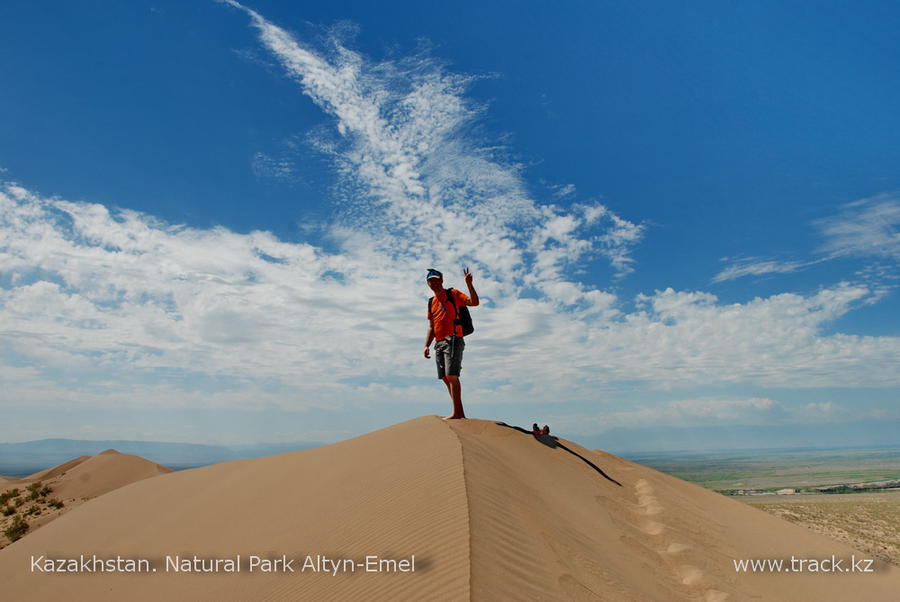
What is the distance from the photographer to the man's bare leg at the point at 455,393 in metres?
9.57

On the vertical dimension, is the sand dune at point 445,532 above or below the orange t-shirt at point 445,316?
below

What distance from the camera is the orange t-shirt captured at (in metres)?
9.40

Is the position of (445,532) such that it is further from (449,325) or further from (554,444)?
(554,444)

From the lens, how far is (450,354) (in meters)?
9.34

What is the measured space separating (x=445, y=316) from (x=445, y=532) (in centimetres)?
522

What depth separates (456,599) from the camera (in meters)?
3.45

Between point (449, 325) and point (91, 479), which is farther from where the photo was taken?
point (91, 479)

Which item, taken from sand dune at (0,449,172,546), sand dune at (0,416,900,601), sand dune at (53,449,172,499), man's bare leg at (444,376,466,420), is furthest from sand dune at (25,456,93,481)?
man's bare leg at (444,376,466,420)

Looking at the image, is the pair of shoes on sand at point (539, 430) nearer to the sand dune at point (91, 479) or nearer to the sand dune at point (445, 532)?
the sand dune at point (445, 532)

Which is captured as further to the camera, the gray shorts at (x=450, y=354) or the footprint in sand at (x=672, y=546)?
the gray shorts at (x=450, y=354)

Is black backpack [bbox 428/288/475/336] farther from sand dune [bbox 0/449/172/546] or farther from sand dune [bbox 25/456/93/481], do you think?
sand dune [bbox 25/456/93/481]

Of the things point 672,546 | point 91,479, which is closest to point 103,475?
point 91,479

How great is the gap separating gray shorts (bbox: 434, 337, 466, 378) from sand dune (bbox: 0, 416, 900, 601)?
3.35 feet

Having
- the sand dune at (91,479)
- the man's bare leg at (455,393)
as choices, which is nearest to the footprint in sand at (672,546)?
the man's bare leg at (455,393)
